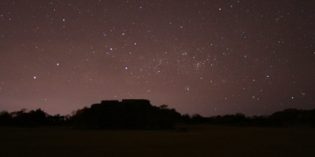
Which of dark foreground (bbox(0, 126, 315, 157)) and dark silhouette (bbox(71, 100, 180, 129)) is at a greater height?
dark silhouette (bbox(71, 100, 180, 129))

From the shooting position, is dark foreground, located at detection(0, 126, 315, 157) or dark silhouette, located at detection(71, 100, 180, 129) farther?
dark silhouette, located at detection(71, 100, 180, 129)

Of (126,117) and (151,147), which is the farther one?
(126,117)

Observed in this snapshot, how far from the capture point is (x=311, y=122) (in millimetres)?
47906

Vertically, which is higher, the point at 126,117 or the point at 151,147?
the point at 126,117

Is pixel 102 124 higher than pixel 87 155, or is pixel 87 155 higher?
pixel 102 124

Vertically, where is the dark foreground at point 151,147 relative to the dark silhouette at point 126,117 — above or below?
below

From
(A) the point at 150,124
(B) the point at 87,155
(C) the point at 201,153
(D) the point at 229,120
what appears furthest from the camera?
(D) the point at 229,120

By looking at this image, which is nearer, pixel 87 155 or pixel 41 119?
pixel 87 155

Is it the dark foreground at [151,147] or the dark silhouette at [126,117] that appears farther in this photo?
the dark silhouette at [126,117]

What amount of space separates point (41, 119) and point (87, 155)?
1424 inches

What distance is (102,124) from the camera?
38375 millimetres

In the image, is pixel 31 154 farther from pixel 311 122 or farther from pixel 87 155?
pixel 311 122

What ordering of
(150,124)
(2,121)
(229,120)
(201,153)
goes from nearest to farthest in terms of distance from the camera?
1. (201,153)
2. (150,124)
3. (2,121)
4. (229,120)

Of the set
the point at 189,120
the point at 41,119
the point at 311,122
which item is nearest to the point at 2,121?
the point at 41,119
